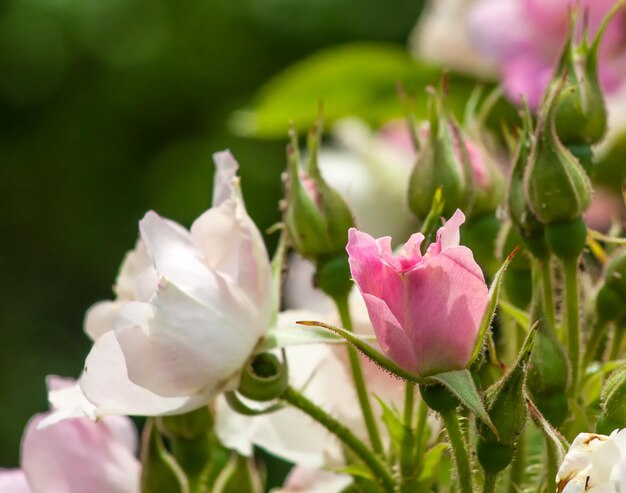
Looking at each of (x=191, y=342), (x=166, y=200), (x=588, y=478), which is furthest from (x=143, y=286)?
(x=166, y=200)

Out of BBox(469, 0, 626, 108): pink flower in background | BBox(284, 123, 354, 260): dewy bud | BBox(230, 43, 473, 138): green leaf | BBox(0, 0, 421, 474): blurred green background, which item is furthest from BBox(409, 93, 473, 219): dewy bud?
BBox(0, 0, 421, 474): blurred green background

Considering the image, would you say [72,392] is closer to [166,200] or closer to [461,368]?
[461,368]

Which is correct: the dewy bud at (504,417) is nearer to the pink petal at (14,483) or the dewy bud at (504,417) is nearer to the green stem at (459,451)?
the green stem at (459,451)

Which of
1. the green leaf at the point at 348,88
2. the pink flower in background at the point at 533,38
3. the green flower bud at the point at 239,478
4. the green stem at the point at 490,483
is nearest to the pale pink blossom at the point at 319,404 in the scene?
the green flower bud at the point at 239,478

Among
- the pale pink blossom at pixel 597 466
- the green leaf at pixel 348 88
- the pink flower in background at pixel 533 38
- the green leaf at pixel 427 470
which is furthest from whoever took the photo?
the green leaf at pixel 348 88

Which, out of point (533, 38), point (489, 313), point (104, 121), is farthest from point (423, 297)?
point (104, 121)

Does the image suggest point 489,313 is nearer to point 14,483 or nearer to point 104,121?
point 14,483

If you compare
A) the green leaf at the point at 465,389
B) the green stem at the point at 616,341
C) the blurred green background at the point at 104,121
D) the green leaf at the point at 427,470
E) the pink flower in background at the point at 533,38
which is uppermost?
the green leaf at the point at 465,389
